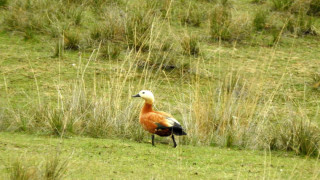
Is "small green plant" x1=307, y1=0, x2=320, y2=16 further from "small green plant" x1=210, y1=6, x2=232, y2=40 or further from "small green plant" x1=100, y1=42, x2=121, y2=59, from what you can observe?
"small green plant" x1=100, y1=42, x2=121, y2=59

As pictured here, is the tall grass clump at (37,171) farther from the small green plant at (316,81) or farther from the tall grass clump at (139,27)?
the tall grass clump at (139,27)

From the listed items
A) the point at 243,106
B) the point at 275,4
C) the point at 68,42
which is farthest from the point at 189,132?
the point at 275,4

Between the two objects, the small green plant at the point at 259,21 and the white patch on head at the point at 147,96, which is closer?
the white patch on head at the point at 147,96

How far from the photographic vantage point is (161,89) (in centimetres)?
775

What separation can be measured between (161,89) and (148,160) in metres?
2.89

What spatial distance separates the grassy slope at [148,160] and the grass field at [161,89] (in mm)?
12

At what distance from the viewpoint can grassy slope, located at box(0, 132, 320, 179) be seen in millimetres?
4508

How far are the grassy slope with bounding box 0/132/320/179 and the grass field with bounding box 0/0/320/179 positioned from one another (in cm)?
1

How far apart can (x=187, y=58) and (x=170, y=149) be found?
3.82 metres

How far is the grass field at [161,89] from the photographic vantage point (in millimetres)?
4992

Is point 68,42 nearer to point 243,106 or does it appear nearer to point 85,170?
point 243,106

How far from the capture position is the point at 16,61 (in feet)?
27.3

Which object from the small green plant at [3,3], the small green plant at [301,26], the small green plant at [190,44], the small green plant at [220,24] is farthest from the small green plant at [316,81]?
the small green plant at [3,3]

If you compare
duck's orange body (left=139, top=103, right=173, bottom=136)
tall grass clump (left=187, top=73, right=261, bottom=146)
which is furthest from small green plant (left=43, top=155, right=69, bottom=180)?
tall grass clump (left=187, top=73, right=261, bottom=146)
